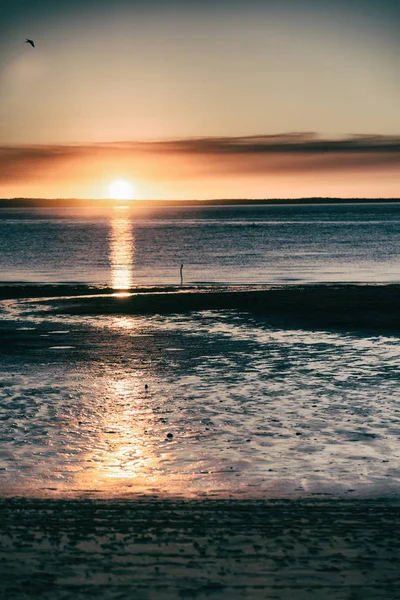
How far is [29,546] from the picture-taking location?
8.60 metres

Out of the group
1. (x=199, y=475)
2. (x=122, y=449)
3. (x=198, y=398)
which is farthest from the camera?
(x=198, y=398)

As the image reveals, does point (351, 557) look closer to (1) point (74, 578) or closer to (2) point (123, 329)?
(1) point (74, 578)

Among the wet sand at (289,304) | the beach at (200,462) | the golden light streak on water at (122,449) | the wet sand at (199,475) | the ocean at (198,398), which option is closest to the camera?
the wet sand at (199,475)

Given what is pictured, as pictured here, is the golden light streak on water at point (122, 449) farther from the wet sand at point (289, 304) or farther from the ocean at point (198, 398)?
the wet sand at point (289, 304)

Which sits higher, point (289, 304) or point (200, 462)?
point (289, 304)

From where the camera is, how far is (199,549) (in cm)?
850

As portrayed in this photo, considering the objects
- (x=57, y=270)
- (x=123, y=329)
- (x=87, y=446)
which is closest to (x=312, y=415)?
(x=87, y=446)

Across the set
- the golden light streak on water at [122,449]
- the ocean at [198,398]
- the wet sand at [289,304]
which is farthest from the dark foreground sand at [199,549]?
the wet sand at [289,304]

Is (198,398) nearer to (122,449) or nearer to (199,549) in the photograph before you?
(122,449)

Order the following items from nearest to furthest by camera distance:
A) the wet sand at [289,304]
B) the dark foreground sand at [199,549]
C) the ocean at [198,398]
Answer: the dark foreground sand at [199,549] < the ocean at [198,398] < the wet sand at [289,304]

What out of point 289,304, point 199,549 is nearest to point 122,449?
point 199,549

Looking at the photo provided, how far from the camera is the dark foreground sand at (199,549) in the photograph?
298 inches

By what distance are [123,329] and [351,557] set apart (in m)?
20.8

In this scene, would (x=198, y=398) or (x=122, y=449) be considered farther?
(x=198, y=398)
